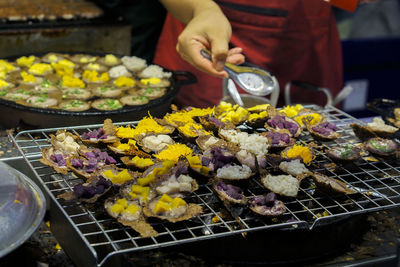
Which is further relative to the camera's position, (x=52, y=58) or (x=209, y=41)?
(x=52, y=58)

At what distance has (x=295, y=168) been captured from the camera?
2344 mm

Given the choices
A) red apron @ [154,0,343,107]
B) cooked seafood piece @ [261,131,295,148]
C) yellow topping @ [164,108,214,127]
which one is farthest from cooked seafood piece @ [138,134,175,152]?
red apron @ [154,0,343,107]

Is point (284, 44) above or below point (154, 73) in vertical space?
above

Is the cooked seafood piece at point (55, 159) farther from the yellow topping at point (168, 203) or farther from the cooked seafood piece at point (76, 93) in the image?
the cooked seafood piece at point (76, 93)

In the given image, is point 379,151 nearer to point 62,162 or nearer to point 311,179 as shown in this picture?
point 311,179

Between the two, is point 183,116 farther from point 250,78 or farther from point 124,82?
point 124,82

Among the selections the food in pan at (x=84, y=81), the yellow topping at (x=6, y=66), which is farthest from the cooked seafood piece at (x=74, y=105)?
the yellow topping at (x=6, y=66)

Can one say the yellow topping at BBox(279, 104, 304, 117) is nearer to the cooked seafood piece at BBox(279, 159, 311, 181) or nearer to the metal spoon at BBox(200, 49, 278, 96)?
the metal spoon at BBox(200, 49, 278, 96)

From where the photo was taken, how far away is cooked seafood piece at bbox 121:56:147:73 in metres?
3.92

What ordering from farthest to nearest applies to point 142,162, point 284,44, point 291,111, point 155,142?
1. point 284,44
2. point 291,111
3. point 155,142
4. point 142,162

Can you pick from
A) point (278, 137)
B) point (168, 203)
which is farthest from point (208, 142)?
point (168, 203)

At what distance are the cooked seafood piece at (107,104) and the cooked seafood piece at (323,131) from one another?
1228 millimetres

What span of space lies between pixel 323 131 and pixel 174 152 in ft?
2.78

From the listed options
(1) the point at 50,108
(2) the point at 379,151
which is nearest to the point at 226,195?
(2) the point at 379,151
